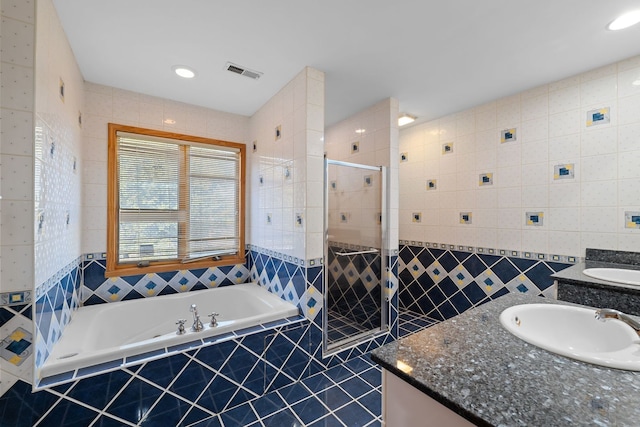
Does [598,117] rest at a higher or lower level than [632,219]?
higher

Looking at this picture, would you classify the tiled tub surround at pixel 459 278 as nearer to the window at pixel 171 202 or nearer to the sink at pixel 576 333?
the sink at pixel 576 333

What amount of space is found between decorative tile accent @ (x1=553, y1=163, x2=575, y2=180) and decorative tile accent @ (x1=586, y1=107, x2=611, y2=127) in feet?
1.06

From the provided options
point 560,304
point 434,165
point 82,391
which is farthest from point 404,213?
point 82,391

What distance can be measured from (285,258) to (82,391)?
4.65 feet

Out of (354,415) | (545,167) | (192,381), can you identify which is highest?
(545,167)

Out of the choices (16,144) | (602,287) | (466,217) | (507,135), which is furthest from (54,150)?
(507,135)

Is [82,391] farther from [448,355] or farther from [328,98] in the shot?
[328,98]

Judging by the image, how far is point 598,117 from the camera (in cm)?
201

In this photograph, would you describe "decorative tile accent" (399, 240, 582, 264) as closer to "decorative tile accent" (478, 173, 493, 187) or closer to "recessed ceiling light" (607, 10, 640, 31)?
"decorative tile accent" (478, 173, 493, 187)

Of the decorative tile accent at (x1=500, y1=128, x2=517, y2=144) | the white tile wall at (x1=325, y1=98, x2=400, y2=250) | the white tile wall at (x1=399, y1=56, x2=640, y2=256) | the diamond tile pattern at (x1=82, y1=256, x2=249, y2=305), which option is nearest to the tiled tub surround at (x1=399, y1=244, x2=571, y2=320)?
the white tile wall at (x1=399, y1=56, x2=640, y2=256)

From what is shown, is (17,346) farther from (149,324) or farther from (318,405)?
(318,405)

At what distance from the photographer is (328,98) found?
256 cm

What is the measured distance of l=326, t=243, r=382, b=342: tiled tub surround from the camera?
7.59 feet

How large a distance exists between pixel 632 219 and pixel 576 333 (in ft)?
5.05
